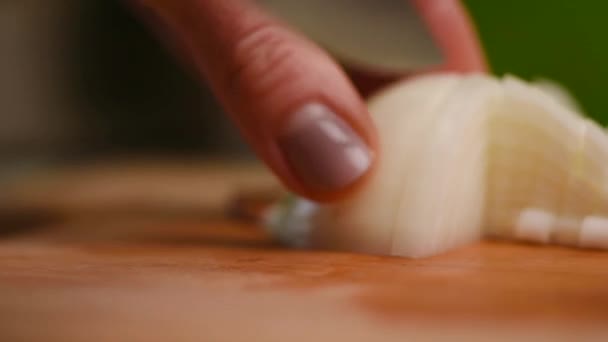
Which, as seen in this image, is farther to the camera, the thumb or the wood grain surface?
the thumb

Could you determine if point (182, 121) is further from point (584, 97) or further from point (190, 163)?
point (584, 97)

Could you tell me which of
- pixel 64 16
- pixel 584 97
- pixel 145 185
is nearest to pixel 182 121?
pixel 64 16

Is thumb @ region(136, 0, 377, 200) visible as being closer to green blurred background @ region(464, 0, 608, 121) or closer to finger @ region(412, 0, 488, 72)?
finger @ region(412, 0, 488, 72)

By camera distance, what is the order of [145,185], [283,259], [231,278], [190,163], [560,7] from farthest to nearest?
1. [190,163]
2. [145,185]
3. [560,7]
4. [283,259]
5. [231,278]

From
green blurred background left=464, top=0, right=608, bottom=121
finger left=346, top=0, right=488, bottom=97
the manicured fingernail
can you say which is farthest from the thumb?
green blurred background left=464, top=0, right=608, bottom=121

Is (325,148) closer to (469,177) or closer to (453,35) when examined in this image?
(469,177)

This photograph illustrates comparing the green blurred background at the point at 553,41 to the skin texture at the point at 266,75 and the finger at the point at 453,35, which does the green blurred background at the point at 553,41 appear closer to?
the finger at the point at 453,35
